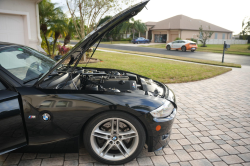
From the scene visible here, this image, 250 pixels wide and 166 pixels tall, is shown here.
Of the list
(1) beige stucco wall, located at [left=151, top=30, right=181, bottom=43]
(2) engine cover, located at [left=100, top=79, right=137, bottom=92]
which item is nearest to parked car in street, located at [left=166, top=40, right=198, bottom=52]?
(1) beige stucco wall, located at [left=151, top=30, right=181, bottom=43]

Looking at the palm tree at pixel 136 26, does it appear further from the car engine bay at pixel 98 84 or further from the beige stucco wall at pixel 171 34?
the car engine bay at pixel 98 84

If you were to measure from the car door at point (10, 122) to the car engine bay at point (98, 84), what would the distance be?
1.24 ft

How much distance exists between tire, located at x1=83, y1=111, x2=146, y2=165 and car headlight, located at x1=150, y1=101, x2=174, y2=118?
0.78 feet

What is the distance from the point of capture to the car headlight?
254 cm

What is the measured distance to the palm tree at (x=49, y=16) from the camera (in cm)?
1141

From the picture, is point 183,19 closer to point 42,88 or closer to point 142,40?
point 142,40

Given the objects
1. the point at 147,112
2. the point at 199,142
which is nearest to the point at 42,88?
the point at 147,112

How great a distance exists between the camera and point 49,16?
1165 cm

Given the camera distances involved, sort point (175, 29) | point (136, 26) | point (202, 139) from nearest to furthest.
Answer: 1. point (202, 139)
2. point (175, 29)
3. point (136, 26)

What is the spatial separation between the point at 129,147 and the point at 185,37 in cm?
4525

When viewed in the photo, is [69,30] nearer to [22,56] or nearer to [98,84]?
[22,56]

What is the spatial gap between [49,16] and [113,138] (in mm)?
10936

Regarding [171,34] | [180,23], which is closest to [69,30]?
[171,34]

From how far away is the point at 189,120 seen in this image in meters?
4.16
